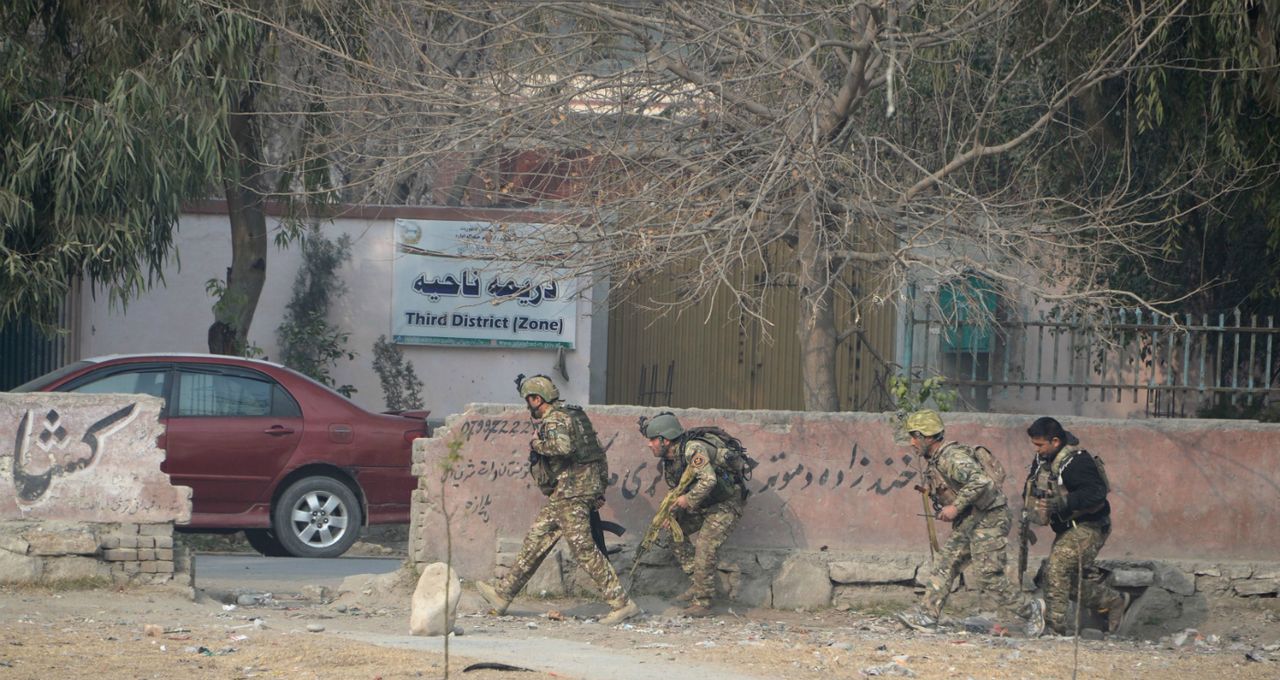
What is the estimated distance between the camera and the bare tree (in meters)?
9.98

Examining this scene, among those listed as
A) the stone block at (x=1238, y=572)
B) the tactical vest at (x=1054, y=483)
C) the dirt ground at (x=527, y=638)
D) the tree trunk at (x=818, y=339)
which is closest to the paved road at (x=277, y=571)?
the dirt ground at (x=527, y=638)

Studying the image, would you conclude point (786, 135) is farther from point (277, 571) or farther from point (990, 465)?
point (277, 571)

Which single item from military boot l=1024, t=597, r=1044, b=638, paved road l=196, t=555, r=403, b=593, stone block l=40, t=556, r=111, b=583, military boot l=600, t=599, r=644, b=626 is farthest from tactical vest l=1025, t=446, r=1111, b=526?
stone block l=40, t=556, r=111, b=583

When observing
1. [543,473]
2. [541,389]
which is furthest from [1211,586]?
[541,389]

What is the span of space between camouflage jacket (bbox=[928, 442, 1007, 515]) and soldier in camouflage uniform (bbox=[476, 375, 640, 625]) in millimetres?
1991

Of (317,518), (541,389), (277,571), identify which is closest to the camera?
(541,389)

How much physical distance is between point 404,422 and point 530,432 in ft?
8.13

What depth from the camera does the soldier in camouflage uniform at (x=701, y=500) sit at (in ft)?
28.4

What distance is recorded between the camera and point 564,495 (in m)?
8.52

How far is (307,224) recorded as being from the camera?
14.9 m

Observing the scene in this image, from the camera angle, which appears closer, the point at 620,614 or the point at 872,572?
the point at 620,614

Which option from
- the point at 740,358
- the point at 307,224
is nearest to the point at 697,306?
the point at 740,358

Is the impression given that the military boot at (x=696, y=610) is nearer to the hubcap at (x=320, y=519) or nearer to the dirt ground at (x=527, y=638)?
the dirt ground at (x=527, y=638)

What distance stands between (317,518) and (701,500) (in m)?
3.90
